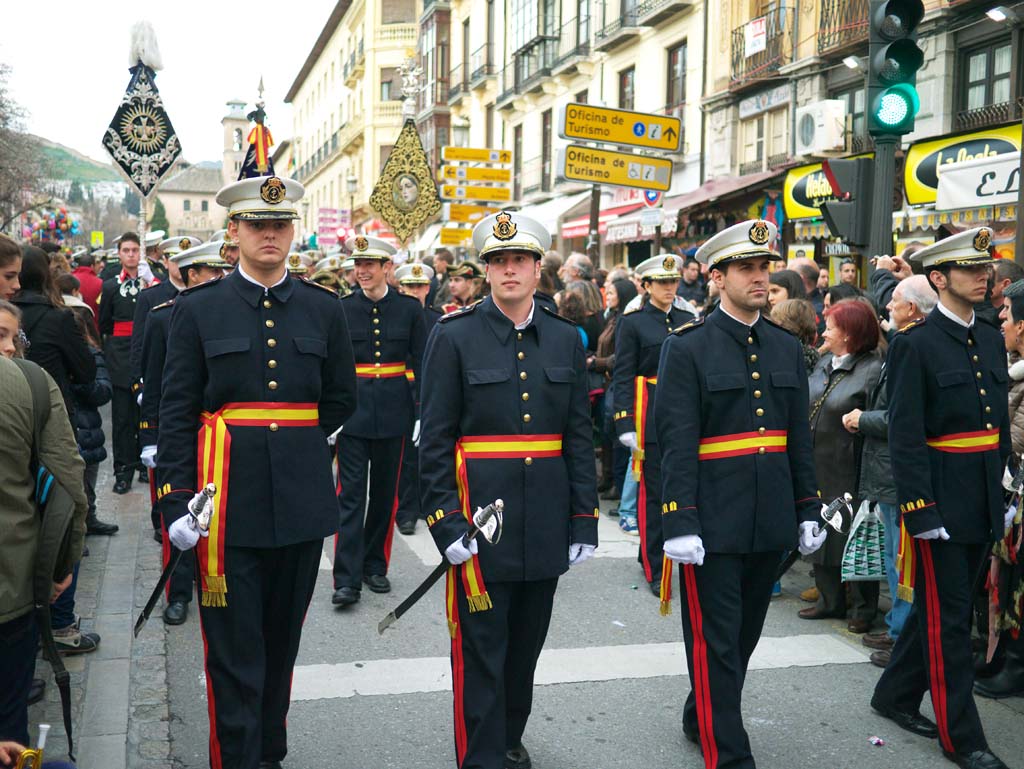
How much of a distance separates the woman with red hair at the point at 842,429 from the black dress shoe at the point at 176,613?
11.8 feet

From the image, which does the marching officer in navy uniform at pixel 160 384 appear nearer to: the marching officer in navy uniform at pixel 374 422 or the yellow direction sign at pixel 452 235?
the marching officer in navy uniform at pixel 374 422

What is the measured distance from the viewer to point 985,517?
4.57 metres

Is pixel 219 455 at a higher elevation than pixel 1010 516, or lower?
higher

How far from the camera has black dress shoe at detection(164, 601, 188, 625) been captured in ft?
20.4

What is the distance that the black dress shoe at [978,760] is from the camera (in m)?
4.35

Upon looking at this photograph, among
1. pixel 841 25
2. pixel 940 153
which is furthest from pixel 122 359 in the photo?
pixel 841 25

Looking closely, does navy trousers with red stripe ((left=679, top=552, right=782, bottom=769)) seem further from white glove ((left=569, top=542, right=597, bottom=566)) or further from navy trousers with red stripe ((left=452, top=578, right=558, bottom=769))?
navy trousers with red stripe ((left=452, top=578, right=558, bottom=769))

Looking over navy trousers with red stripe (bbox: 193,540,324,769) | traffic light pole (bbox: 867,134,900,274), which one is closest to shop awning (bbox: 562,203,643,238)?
traffic light pole (bbox: 867,134,900,274)

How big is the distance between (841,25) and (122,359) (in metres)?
12.5

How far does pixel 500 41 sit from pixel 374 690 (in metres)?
34.1

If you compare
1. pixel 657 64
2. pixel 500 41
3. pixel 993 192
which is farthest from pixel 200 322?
pixel 500 41

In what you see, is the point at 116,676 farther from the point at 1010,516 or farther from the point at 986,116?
the point at 986,116

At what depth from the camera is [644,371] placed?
7527mm

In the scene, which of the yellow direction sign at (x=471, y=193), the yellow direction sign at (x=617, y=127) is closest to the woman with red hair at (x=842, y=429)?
the yellow direction sign at (x=617, y=127)
